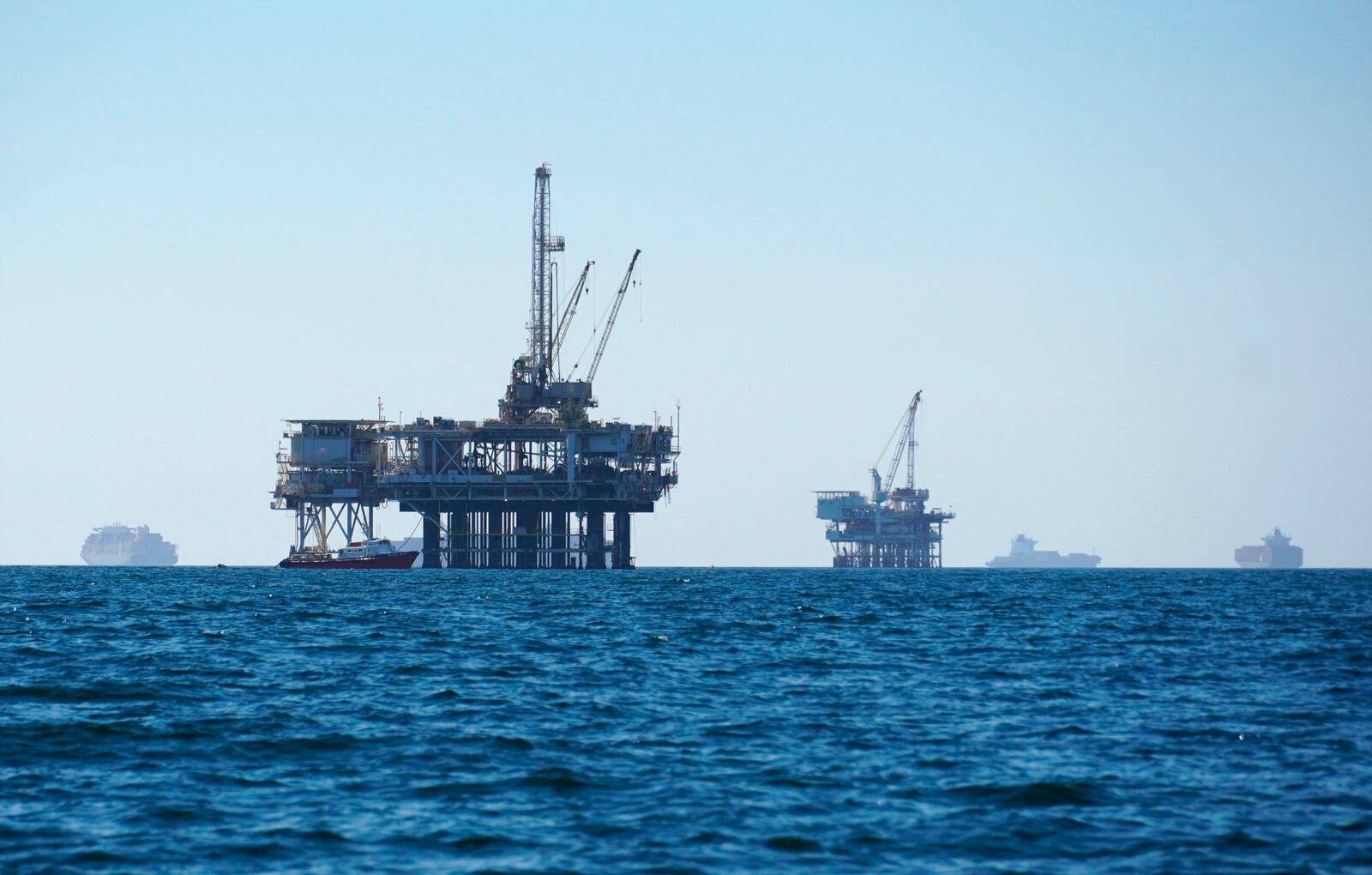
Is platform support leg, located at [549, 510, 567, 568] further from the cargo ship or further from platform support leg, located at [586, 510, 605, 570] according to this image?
the cargo ship

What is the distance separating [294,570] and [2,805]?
544 feet

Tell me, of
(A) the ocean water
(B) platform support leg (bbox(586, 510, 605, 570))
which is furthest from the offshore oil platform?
(A) the ocean water

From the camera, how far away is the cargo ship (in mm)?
184125

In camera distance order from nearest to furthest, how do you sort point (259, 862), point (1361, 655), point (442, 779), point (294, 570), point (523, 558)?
point (259, 862)
point (442, 779)
point (1361, 655)
point (294, 570)
point (523, 558)

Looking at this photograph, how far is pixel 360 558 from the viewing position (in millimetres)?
185250

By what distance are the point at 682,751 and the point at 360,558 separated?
15902 cm

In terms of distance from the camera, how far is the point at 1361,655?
169 feet

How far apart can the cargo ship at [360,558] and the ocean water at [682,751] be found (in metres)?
123

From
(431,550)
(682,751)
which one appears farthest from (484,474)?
(682,751)

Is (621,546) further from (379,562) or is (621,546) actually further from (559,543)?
(379,562)

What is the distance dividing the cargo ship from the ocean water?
405ft

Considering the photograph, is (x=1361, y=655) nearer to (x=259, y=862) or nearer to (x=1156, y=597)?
(x=259, y=862)

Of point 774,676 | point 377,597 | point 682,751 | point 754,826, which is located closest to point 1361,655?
point 774,676

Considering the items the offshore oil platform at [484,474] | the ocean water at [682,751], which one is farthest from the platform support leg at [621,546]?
the ocean water at [682,751]
